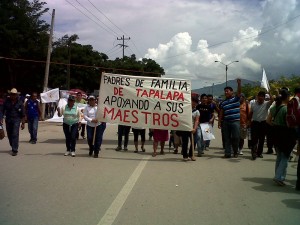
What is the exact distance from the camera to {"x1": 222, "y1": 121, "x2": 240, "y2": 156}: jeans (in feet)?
34.7

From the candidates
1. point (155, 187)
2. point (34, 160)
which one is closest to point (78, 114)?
point (34, 160)

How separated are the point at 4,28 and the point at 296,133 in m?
34.5

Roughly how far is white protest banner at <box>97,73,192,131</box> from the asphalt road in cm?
111

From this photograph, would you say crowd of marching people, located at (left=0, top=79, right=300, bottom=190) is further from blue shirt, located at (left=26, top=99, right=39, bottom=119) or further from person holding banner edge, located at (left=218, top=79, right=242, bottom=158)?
blue shirt, located at (left=26, top=99, right=39, bottom=119)

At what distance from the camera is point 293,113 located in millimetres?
7078

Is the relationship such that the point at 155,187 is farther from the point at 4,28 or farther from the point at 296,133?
the point at 4,28

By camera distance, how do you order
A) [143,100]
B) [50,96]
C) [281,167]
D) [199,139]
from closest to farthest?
1. [281,167]
2. [143,100]
3. [199,139]
4. [50,96]

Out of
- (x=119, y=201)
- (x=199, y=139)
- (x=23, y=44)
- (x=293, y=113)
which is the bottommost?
(x=119, y=201)

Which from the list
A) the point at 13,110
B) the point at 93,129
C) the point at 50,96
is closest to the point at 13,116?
the point at 13,110

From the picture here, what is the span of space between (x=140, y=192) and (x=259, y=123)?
5901mm

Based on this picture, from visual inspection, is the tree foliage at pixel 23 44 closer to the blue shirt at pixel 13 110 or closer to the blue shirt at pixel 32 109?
the blue shirt at pixel 32 109

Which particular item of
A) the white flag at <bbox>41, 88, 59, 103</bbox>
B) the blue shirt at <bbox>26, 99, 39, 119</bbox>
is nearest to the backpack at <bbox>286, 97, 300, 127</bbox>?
the blue shirt at <bbox>26, 99, 39, 119</bbox>

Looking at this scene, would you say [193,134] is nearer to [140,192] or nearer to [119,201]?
[140,192]

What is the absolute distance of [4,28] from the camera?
36625 mm
